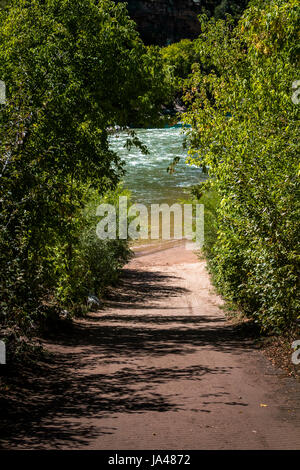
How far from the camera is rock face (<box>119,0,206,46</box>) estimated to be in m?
130

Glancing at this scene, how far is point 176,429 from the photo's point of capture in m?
5.30

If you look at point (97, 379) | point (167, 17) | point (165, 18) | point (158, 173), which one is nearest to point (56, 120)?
point (97, 379)

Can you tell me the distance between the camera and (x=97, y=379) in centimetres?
720

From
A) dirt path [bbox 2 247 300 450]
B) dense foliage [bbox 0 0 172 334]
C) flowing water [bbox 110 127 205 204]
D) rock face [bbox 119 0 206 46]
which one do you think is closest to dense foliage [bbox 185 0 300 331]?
dirt path [bbox 2 247 300 450]

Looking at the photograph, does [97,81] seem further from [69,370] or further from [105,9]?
[69,370]

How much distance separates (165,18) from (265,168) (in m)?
136

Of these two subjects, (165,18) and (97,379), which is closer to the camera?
(97,379)

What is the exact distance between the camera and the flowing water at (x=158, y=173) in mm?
51000

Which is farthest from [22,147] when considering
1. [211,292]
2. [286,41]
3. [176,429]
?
[211,292]

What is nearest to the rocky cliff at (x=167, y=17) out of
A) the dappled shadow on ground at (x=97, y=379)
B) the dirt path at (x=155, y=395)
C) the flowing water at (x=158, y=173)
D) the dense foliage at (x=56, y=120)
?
the flowing water at (x=158, y=173)

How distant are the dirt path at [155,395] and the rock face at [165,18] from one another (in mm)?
126412

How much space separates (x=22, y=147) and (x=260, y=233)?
3349 mm

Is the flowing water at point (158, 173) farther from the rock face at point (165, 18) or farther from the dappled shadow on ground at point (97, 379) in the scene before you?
the rock face at point (165, 18)

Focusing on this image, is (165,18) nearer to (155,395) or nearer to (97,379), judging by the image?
(97,379)
